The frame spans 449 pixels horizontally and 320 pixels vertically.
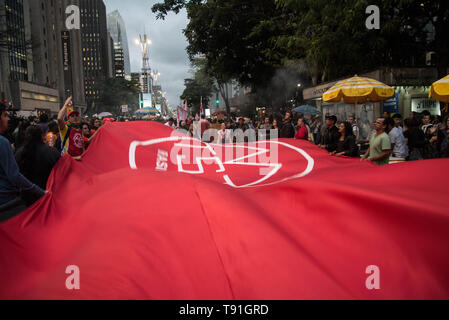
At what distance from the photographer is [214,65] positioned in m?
26.8

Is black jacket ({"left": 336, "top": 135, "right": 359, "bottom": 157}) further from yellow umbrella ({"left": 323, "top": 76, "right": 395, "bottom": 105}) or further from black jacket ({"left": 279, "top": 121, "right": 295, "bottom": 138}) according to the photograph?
yellow umbrella ({"left": 323, "top": 76, "right": 395, "bottom": 105})

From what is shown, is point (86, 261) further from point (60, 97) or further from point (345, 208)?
point (60, 97)

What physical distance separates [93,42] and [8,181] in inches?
8261

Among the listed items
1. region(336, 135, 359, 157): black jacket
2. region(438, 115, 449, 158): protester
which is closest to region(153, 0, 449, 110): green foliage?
region(438, 115, 449, 158): protester

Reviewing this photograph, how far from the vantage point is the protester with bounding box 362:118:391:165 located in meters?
5.97

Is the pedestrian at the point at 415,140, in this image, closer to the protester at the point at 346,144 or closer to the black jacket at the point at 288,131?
the protester at the point at 346,144

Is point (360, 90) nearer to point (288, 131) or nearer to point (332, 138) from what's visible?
point (288, 131)

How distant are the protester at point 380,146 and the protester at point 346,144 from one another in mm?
610

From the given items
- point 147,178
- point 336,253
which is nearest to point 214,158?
point 147,178

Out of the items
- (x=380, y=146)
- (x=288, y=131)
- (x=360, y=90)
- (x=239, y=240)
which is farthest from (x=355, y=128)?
(x=239, y=240)

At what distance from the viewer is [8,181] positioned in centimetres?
357

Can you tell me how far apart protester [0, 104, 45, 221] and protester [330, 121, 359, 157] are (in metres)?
5.52

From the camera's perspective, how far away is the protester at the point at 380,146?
19.6 ft

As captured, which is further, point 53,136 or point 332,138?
point 332,138
